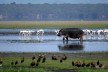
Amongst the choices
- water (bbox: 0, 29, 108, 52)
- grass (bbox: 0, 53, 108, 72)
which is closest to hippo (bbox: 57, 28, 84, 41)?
water (bbox: 0, 29, 108, 52)

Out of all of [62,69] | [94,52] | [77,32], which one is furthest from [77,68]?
[77,32]

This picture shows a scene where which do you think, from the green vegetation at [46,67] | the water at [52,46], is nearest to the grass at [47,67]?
the green vegetation at [46,67]

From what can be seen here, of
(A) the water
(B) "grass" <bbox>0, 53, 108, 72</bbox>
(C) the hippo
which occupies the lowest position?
(B) "grass" <bbox>0, 53, 108, 72</bbox>

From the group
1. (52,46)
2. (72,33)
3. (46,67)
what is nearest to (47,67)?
(46,67)

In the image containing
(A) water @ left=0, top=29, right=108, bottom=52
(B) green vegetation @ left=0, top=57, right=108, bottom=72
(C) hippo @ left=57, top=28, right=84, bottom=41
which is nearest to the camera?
(B) green vegetation @ left=0, top=57, right=108, bottom=72

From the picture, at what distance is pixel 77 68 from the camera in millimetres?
29484

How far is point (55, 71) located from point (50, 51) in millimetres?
12431

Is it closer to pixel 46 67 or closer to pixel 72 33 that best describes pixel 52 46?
pixel 72 33

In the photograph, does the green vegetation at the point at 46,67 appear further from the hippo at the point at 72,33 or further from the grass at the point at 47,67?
the hippo at the point at 72,33

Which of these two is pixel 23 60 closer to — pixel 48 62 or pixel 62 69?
pixel 48 62

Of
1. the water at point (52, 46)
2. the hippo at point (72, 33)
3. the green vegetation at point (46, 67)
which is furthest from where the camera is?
the hippo at point (72, 33)

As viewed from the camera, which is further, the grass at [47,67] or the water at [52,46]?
the water at [52,46]

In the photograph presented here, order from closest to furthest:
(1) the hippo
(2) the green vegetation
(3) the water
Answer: (2) the green vegetation < (3) the water < (1) the hippo

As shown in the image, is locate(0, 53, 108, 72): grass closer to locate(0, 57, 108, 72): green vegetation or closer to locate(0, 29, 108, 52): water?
locate(0, 57, 108, 72): green vegetation
